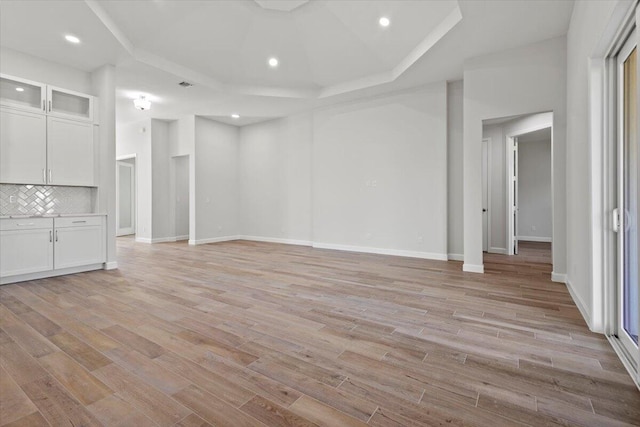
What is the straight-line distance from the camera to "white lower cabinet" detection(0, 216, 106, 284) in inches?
155

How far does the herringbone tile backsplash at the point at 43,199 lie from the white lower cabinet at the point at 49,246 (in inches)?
19.3

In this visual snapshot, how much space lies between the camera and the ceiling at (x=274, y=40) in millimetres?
3648

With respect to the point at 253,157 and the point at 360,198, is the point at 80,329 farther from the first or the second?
the point at 253,157

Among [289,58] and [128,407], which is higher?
[289,58]

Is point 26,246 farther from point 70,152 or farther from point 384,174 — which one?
point 384,174

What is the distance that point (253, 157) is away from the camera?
28.1 feet

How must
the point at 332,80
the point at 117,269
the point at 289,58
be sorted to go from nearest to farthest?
the point at 117,269
the point at 289,58
the point at 332,80

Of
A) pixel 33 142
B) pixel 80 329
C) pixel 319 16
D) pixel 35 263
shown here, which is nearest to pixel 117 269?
pixel 35 263

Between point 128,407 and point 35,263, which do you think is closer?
point 128,407

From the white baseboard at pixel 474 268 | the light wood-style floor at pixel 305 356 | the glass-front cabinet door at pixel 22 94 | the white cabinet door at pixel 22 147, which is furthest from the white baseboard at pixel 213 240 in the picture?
the white baseboard at pixel 474 268

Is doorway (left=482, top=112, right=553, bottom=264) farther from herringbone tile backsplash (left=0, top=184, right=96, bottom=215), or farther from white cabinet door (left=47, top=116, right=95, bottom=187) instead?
herringbone tile backsplash (left=0, top=184, right=96, bottom=215)

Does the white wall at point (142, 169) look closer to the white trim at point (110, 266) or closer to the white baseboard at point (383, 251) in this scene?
the white trim at point (110, 266)

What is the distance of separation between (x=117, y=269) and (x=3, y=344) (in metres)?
2.76

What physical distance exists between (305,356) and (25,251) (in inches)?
172
